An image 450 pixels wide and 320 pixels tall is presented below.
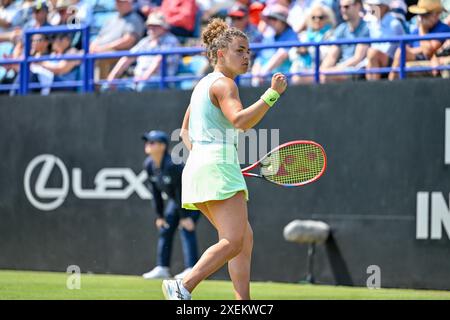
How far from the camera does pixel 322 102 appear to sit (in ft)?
41.5

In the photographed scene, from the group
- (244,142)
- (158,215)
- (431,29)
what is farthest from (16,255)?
(431,29)

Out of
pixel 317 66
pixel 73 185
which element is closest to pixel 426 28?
pixel 317 66

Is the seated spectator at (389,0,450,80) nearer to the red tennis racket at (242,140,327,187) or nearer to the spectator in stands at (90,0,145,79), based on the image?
the red tennis racket at (242,140,327,187)

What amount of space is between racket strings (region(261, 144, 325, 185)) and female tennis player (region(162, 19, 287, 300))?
59 cm

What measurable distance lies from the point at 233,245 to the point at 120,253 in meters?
6.65

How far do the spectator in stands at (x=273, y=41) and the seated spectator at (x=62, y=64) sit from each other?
2710 mm

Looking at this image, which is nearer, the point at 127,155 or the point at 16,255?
the point at 127,155

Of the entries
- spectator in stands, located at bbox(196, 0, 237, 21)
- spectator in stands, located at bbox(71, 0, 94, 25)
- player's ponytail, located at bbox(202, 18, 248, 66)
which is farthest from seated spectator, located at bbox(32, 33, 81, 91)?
player's ponytail, located at bbox(202, 18, 248, 66)

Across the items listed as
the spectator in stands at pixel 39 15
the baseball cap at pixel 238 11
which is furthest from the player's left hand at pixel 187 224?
the spectator in stands at pixel 39 15

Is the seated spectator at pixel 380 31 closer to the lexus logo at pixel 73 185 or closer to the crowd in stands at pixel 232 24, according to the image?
the crowd in stands at pixel 232 24

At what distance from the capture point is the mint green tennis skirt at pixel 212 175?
7.67 metres

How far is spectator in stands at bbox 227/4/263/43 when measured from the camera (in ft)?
46.2

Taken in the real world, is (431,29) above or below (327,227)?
above
